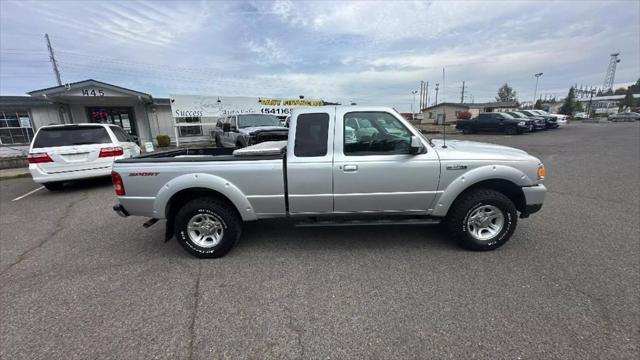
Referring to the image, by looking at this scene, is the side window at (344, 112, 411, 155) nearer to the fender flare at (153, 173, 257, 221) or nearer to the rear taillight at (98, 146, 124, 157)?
the fender flare at (153, 173, 257, 221)

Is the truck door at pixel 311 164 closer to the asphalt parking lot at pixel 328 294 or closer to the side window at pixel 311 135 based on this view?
the side window at pixel 311 135

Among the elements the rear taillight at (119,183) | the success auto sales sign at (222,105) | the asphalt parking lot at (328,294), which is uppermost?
the success auto sales sign at (222,105)

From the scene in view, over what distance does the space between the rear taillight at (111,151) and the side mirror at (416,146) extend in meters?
7.31

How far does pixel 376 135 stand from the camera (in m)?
3.35

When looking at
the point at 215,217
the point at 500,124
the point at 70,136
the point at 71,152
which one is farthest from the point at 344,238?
the point at 500,124

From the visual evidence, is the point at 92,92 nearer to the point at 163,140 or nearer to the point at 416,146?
the point at 163,140

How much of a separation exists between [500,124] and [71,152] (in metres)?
24.7

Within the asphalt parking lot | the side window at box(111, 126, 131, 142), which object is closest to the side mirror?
the asphalt parking lot

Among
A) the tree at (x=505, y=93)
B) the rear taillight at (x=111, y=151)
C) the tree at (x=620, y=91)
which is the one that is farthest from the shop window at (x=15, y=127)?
the tree at (x=620, y=91)

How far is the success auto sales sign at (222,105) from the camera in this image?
16409 mm

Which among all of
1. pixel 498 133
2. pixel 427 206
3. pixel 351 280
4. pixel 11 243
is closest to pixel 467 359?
pixel 351 280

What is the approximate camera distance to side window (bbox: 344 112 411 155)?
3.30 m

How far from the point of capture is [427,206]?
3.43 m

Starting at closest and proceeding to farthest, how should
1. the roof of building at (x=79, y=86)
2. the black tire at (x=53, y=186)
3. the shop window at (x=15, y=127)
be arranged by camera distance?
the black tire at (x=53, y=186)
the roof of building at (x=79, y=86)
the shop window at (x=15, y=127)
